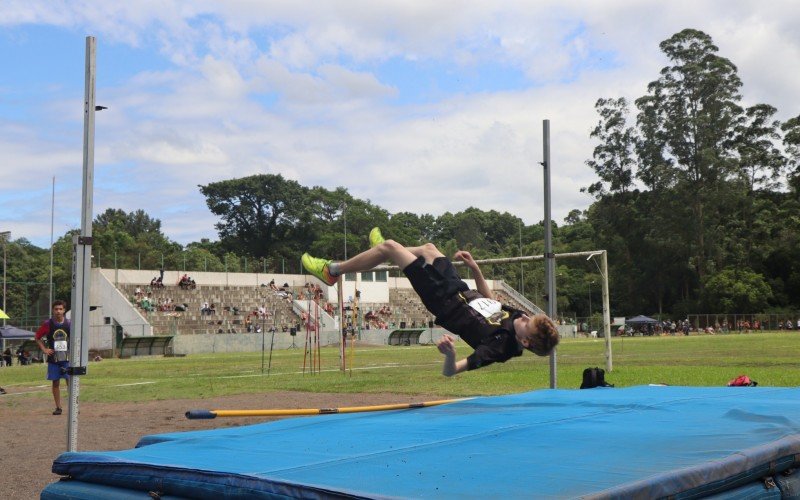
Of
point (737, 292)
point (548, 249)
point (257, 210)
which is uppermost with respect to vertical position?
point (257, 210)

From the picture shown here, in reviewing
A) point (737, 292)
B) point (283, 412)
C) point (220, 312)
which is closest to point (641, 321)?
point (737, 292)

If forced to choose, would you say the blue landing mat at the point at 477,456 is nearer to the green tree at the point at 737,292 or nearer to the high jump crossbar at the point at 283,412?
the high jump crossbar at the point at 283,412

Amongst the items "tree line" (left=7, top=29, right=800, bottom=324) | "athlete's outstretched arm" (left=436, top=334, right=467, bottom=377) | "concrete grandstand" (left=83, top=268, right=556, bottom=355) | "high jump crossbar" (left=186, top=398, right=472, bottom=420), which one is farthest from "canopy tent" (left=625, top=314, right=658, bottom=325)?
"athlete's outstretched arm" (left=436, top=334, right=467, bottom=377)

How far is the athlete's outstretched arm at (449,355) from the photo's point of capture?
483 centimetres

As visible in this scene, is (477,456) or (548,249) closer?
(477,456)

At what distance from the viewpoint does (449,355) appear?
Answer: 4.94 metres

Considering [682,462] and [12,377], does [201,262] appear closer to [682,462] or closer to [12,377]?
[12,377]

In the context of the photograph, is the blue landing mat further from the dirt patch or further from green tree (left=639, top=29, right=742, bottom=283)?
green tree (left=639, top=29, right=742, bottom=283)

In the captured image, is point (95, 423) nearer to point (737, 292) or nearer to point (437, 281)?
point (437, 281)

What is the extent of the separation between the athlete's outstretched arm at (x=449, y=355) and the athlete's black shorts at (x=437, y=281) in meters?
0.40

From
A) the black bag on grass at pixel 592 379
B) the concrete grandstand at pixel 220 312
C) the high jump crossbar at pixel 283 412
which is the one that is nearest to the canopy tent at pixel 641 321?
the concrete grandstand at pixel 220 312

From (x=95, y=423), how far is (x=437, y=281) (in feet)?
17.7

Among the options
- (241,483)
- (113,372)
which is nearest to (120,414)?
(241,483)

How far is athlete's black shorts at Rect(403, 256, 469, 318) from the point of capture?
5.38 metres
